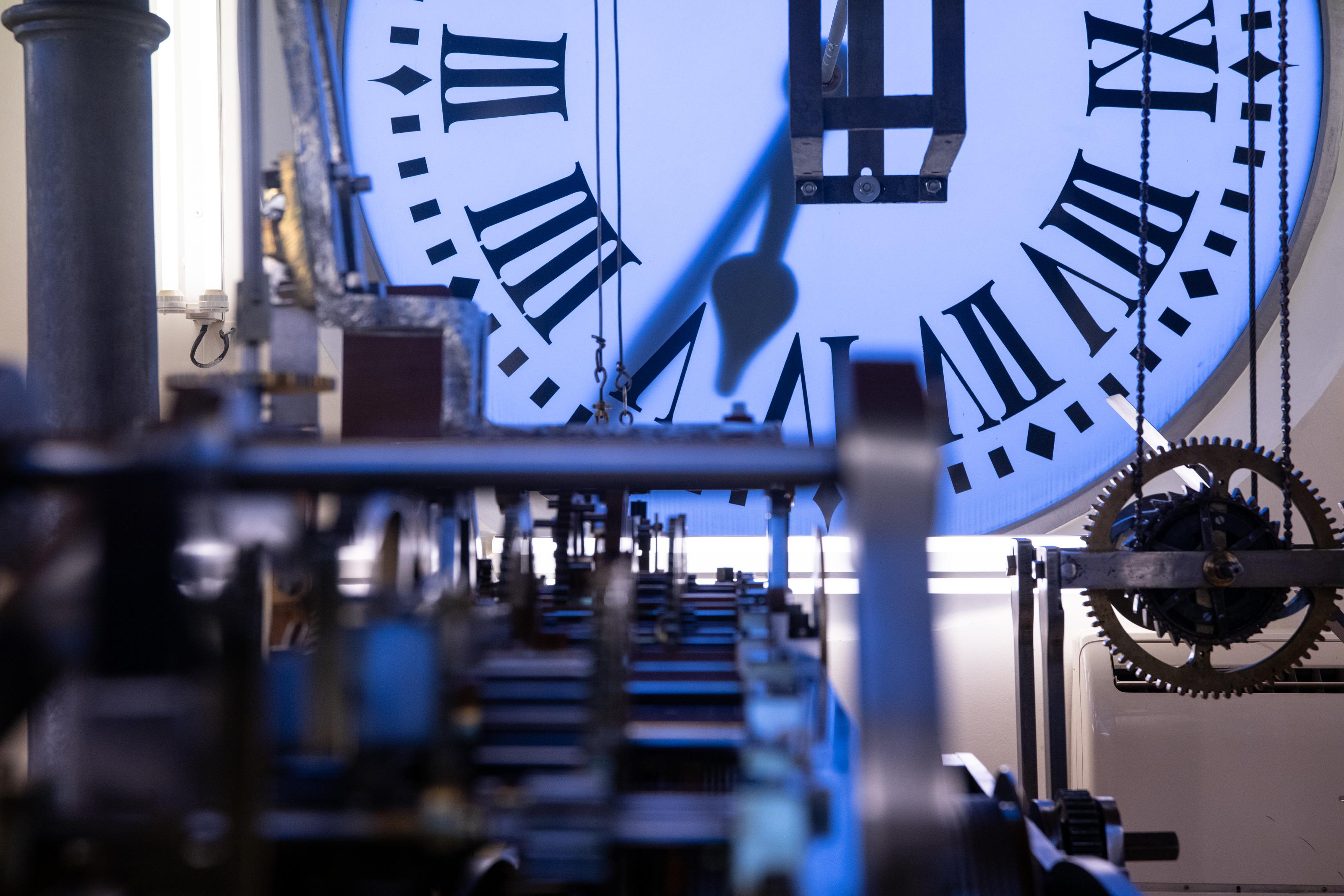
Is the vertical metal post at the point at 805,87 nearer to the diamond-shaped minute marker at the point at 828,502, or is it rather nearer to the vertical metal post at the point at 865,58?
the vertical metal post at the point at 865,58

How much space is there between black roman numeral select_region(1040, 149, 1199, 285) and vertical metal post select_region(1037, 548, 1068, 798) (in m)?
1.23

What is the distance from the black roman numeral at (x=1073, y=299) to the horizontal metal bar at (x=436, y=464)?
265 cm

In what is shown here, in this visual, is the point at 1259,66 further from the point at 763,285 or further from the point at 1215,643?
the point at 1215,643

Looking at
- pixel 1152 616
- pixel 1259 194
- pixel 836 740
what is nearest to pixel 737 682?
pixel 836 740

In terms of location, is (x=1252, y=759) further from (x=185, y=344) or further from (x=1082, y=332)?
(x=185, y=344)

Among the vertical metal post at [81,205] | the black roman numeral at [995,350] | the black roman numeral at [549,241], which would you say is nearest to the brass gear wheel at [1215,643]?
the black roman numeral at [995,350]

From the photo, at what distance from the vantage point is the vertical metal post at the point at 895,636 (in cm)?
42

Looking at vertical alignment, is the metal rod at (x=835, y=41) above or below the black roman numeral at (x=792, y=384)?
above

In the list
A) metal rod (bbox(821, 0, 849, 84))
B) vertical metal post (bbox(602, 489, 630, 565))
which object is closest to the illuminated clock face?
metal rod (bbox(821, 0, 849, 84))

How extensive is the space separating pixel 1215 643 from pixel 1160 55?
1.72 m

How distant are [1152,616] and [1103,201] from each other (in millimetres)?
1428

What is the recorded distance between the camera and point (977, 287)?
9.89ft

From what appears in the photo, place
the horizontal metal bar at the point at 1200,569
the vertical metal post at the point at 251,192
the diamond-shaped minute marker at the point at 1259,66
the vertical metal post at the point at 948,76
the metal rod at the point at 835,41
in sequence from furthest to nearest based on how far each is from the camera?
1. the diamond-shaped minute marker at the point at 1259,66
2. the metal rod at the point at 835,41
3. the horizontal metal bar at the point at 1200,569
4. the vertical metal post at the point at 948,76
5. the vertical metal post at the point at 251,192

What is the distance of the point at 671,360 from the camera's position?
3051mm
